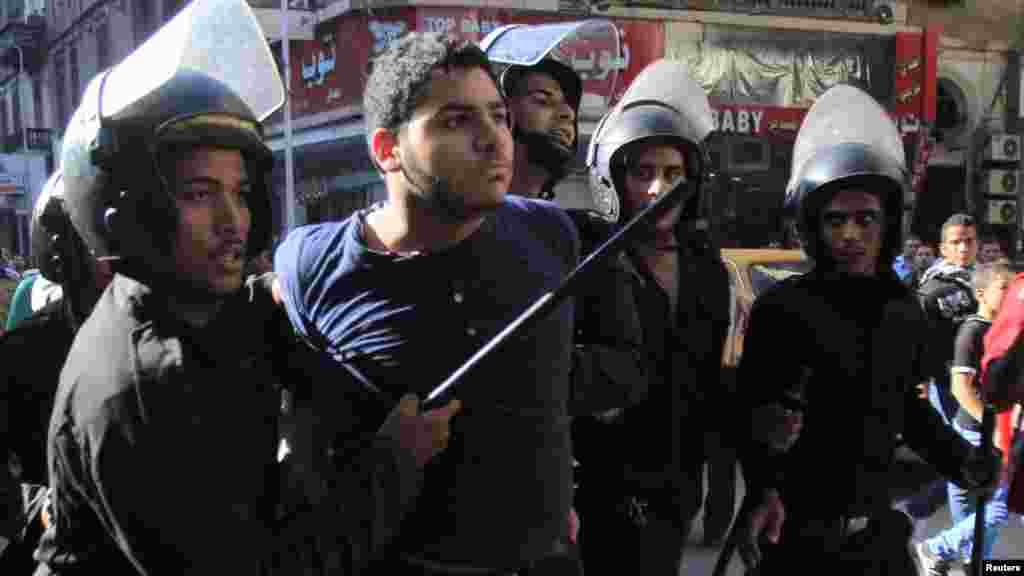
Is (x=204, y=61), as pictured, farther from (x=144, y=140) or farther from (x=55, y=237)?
(x=55, y=237)

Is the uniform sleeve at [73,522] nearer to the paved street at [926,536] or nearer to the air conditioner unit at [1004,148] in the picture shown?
the paved street at [926,536]

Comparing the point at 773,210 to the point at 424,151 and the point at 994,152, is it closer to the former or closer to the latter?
the point at 994,152

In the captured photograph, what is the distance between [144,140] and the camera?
1453mm

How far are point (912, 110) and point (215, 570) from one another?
1610cm

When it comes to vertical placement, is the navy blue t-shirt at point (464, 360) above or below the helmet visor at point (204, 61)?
below

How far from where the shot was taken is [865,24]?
1535cm

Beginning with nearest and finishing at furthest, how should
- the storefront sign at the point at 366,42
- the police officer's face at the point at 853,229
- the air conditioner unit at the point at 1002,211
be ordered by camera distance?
the police officer's face at the point at 853,229 → the storefront sign at the point at 366,42 → the air conditioner unit at the point at 1002,211

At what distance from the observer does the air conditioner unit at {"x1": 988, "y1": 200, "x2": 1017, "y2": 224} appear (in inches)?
603

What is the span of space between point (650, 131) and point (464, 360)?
3.95 feet

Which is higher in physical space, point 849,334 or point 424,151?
point 424,151

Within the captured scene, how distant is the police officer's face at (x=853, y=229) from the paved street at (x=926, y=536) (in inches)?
91.9

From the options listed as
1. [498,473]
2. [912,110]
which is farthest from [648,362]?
A: [912,110]

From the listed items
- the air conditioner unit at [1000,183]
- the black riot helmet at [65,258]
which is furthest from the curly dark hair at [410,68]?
the air conditioner unit at [1000,183]

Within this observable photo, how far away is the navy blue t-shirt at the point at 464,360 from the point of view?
1690mm
